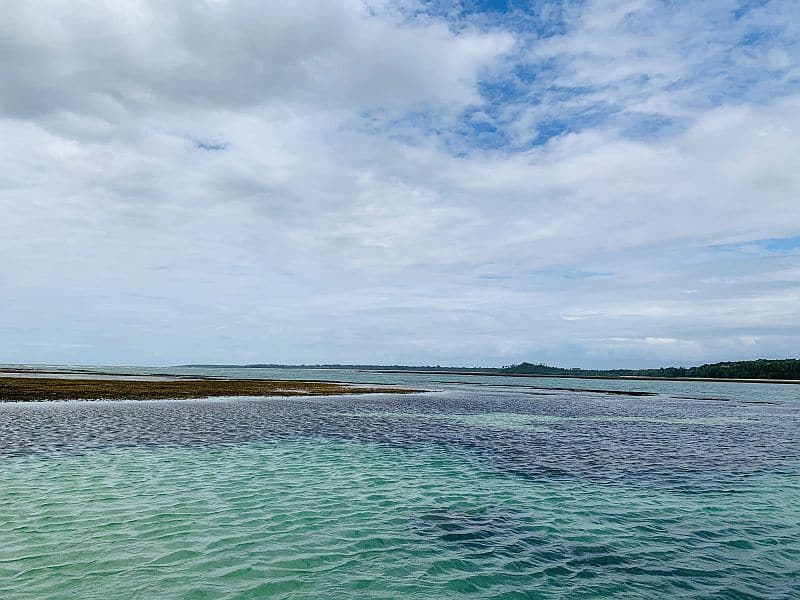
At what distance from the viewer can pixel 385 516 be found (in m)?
20.1

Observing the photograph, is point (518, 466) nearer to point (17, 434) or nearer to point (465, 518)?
point (465, 518)

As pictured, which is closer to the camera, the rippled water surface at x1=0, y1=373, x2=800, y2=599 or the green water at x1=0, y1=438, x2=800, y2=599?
the green water at x1=0, y1=438, x2=800, y2=599

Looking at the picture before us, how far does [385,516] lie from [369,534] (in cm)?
214

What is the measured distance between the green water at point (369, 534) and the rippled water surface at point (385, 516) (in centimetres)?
8

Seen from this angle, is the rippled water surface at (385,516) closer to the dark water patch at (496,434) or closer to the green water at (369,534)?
the green water at (369,534)

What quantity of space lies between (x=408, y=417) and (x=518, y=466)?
91.8 feet

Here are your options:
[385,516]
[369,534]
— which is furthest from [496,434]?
[369,534]

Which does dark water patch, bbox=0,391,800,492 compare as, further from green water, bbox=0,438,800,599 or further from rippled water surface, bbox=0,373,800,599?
green water, bbox=0,438,800,599

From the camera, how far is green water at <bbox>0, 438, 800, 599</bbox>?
46.0 feet

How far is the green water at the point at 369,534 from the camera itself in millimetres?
14008

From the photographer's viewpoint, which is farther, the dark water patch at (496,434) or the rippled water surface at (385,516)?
the dark water patch at (496,434)

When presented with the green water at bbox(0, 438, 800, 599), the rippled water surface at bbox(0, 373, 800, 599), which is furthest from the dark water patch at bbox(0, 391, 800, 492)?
the green water at bbox(0, 438, 800, 599)

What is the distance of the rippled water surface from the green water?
8cm

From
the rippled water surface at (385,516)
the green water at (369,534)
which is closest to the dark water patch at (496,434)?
the rippled water surface at (385,516)
